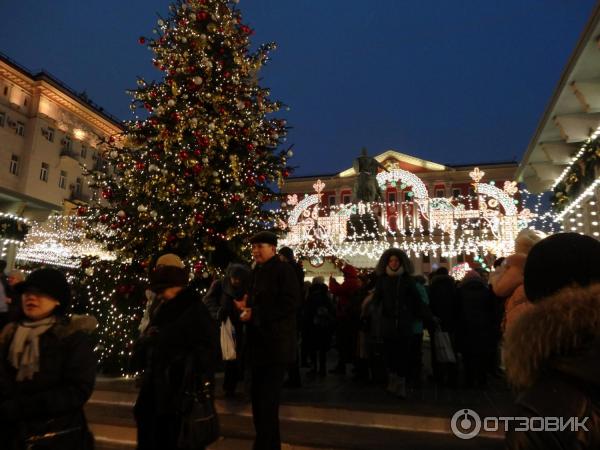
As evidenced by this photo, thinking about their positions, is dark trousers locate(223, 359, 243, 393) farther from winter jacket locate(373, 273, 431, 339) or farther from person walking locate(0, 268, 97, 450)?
person walking locate(0, 268, 97, 450)

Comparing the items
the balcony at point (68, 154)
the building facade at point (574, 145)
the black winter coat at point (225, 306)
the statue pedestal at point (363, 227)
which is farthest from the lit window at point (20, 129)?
the building facade at point (574, 145)

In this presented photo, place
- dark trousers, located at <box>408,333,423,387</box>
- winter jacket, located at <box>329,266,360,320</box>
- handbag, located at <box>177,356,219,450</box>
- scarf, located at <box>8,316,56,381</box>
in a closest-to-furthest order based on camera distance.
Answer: scarf, located at <box>8,316,56,381</box> → handbag, located at <box>177,356,219,450</box> → dark trousers, located at <box>408,333,423,387</box> → winter jacket, located at <box>329,266,360,320</box>

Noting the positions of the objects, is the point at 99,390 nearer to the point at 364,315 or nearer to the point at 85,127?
the point at 364,315

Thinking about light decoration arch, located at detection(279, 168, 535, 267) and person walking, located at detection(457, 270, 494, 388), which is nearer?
person walking, located at detection(457, 270, 494, 388)

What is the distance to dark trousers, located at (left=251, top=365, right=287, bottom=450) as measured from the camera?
3248 millimetres

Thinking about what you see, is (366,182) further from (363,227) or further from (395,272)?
(395,272)

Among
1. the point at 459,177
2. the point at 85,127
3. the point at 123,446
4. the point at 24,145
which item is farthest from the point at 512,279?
the point at 459,177

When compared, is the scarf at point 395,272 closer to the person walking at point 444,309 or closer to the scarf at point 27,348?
the person walking at point 444,309

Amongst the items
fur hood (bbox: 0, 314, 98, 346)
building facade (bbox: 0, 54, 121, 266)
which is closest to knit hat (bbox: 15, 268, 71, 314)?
fur hood (bbox: 0, 314, 98, 346)

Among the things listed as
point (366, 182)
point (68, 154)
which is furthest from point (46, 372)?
point (68, 154)

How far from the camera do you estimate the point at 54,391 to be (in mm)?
2162

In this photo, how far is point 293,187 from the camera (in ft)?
167

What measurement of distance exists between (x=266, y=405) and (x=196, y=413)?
906 millimetres

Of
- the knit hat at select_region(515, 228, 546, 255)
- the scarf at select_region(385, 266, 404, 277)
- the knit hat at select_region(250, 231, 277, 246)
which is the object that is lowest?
the scarf at select_region(385, 266, 404, 277)
